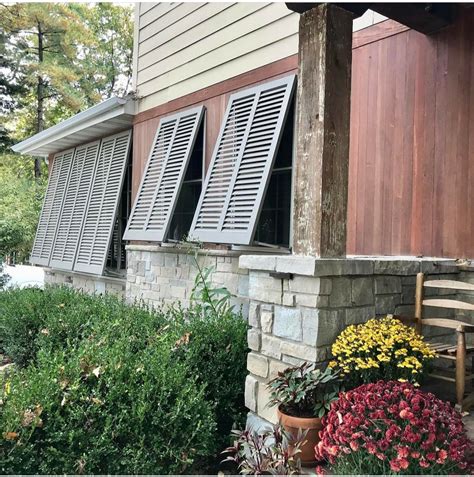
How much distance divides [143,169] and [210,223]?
2.16 m

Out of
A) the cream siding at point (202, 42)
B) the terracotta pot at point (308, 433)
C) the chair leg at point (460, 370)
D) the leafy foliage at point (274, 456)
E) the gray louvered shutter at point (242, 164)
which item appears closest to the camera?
the leafy foliage at point (274, 456)

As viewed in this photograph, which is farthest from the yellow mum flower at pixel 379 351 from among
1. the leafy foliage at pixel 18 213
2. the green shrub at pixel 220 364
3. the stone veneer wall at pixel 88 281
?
the leafy foliage at pixel 18 213

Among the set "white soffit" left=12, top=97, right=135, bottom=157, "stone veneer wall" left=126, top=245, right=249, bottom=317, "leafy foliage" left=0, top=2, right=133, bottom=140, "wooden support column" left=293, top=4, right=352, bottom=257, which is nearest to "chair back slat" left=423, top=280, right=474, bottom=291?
A: "wooden support column" left=293, top=4, right=352, bottom=257

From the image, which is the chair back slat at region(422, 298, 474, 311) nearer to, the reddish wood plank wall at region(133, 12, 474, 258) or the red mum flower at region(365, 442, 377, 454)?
the reddish wood plank wall at region(133, 12, 474, 258)

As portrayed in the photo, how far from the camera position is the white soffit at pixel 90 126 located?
6434 mm

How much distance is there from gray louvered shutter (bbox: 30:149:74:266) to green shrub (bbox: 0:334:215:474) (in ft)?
18.9

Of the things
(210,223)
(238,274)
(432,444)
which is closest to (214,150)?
(210,223)

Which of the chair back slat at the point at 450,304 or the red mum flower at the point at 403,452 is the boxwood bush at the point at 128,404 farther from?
the chair back slat at the point at 450,304

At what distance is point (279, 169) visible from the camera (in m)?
4.28

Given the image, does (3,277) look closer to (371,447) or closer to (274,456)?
(274,456)

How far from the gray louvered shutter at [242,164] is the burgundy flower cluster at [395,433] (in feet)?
6.85

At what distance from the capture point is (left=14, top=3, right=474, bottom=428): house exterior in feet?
8.27

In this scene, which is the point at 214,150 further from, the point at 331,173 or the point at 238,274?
the point at 331,173

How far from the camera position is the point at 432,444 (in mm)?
1735
